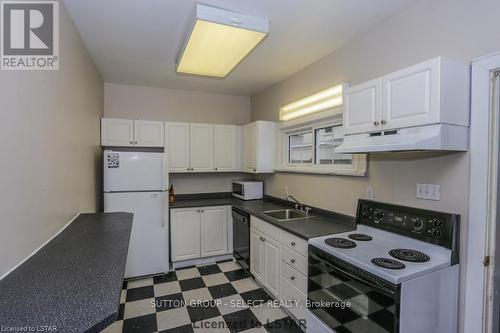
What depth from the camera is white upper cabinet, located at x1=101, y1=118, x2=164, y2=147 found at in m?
3.28

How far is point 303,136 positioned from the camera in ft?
10.7

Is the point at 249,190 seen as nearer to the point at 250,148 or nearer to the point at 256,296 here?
the point at 250,148

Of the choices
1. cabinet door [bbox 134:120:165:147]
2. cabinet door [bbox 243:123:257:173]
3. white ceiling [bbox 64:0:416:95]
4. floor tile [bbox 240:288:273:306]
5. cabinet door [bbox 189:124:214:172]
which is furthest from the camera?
cabinet door [bbox 189:124:214:172]

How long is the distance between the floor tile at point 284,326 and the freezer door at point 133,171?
1.91 meters

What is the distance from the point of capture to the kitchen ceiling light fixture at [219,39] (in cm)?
177

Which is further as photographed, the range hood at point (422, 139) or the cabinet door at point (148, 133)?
the cabinet door at point (148, 133)

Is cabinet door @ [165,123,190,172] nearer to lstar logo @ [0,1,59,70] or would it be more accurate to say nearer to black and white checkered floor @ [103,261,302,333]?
black and white checkered floor @ [103,261,302,333]

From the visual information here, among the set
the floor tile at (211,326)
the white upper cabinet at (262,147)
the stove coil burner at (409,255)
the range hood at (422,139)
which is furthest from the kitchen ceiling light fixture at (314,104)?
the floor tile at (211,326)

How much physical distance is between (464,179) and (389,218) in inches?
21.8

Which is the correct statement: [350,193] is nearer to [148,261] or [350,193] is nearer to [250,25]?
[250,25]

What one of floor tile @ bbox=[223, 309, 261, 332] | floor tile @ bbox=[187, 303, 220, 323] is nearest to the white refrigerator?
floor tile @ bbox=[187, 303, 220, 323]

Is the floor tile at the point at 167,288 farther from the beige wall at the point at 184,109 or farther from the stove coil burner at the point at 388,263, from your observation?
the stove coil burner at the point at 388,263

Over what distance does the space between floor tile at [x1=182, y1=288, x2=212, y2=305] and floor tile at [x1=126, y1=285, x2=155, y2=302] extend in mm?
371

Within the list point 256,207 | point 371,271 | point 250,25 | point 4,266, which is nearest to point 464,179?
point 371,271
